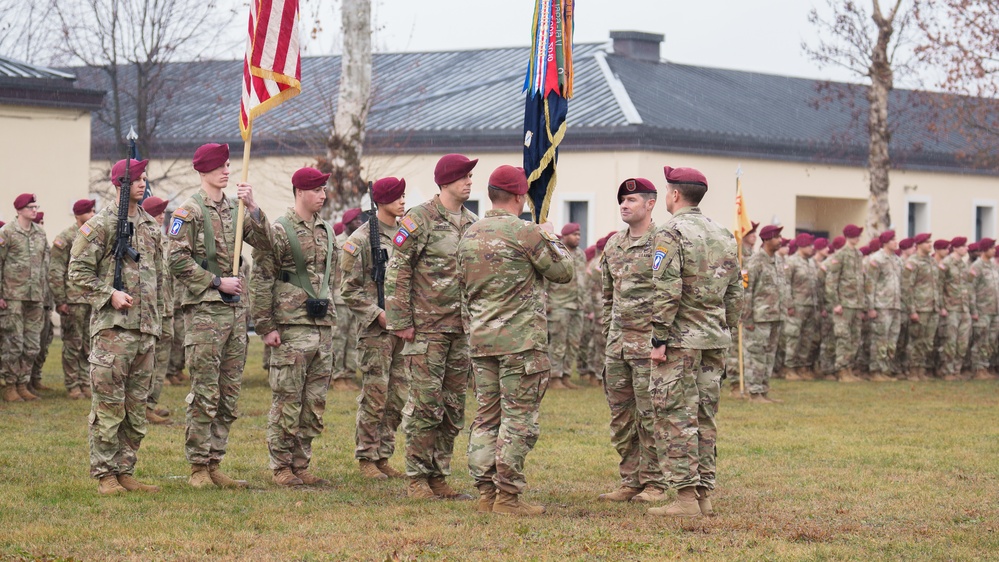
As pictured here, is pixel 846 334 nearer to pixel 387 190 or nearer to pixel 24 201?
pixel 387 190

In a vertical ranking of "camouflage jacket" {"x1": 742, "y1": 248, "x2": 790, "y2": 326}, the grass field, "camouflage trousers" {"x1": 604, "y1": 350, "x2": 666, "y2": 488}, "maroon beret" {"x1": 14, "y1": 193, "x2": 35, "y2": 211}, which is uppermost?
"maroon beret" {"x1": 14, "y1": 193, "x2": 35, "y2": 211}

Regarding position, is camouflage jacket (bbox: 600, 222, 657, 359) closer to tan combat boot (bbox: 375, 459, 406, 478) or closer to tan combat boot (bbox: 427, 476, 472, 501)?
tan combat boot (bbox: 427, 476, 472, 501)

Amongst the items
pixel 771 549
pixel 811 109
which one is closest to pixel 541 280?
pixel 771 549

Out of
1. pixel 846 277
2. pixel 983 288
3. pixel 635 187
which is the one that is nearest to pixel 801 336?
pixel 846 277

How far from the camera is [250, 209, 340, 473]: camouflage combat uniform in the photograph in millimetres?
9688

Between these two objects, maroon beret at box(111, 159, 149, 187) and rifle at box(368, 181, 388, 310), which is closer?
maroon beret at box(111, 159, 149, 187)

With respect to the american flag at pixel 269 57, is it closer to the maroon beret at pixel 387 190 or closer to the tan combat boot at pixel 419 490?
the maroon beret at pixel 387 190

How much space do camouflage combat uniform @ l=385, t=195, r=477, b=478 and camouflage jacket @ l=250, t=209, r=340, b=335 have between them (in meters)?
0.75

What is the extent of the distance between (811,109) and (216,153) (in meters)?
28.4

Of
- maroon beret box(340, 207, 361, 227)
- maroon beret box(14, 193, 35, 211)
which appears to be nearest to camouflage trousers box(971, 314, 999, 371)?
maroon beret box(340, 207, 361, 227)

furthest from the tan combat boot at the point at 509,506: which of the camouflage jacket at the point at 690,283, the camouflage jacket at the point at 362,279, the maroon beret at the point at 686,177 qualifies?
the maroon beret at the point at 686,177

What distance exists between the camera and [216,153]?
9359 mm

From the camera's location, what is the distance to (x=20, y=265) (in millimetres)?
15555

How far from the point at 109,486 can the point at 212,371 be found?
104 centimetres
